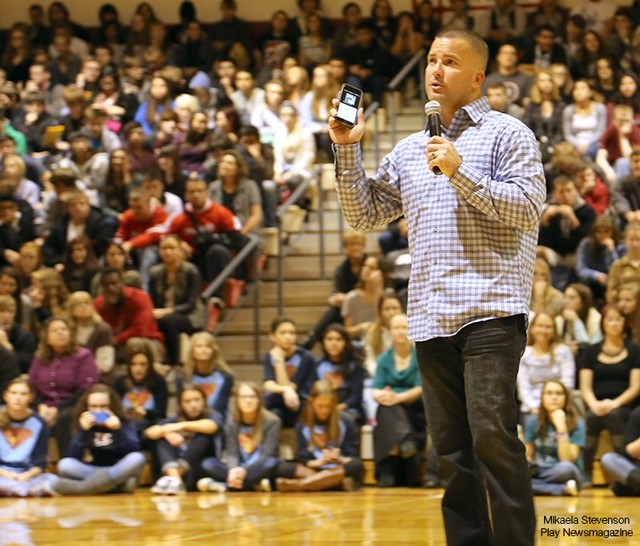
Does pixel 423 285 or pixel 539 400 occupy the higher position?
pixel 423 285

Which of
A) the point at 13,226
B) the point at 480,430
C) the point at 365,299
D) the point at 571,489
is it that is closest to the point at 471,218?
the point at 480,430

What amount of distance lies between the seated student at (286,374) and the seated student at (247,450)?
215 millimetres

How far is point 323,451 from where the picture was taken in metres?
7.85

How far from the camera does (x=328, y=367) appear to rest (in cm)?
842

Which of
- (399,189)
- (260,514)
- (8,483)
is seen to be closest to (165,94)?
(8,483)

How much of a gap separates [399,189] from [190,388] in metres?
4.46

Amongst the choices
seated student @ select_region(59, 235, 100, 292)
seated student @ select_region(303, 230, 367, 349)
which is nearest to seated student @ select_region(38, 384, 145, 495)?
seated student @ select_region(59, 235, 100, 292)

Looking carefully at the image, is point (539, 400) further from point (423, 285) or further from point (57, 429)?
point (423, 285)

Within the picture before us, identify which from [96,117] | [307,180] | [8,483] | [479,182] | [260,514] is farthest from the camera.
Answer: [96,117]

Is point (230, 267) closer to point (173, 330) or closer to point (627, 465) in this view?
point (173, 330)

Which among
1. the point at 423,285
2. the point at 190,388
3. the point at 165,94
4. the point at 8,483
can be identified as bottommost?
the point at 8,483

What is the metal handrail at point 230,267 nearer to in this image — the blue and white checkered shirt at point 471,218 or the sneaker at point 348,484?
the sneaker at point 348,484

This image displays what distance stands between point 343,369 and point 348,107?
474cm

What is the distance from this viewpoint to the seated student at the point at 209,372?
8328 millimetres
